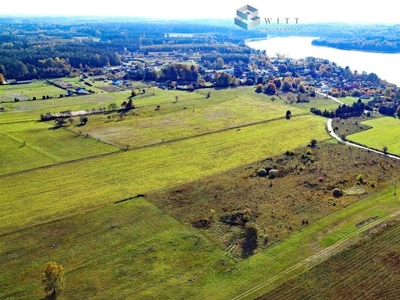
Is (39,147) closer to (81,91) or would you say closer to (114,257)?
(114,257)

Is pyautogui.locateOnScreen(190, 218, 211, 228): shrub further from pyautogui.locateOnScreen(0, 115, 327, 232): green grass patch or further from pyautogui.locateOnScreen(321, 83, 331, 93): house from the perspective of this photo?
pyautogui.locateOnScreen(321, 83, 331, 93): house

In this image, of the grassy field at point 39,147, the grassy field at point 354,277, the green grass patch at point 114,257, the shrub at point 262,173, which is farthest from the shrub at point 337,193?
the grassy field at point 39,147

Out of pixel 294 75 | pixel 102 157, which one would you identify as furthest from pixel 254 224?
pixel 294 75

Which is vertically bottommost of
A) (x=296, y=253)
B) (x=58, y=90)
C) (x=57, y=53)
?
(x=296, y=253)

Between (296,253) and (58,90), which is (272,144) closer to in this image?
(296,253)

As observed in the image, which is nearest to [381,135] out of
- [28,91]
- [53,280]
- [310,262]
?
[310,262]

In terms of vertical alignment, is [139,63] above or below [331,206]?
above
